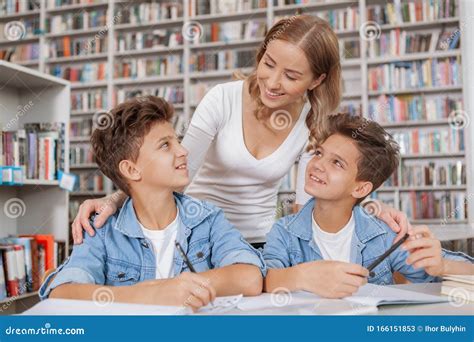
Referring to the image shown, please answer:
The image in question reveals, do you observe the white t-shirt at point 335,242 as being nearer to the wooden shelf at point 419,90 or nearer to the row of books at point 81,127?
the wooden shelf at point 419,90

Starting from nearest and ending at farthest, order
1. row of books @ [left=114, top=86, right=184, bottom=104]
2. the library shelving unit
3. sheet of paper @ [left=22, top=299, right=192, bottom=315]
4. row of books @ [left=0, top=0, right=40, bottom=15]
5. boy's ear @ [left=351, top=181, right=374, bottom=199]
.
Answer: sheet of paper @ [left=22, top=299, right=192, bottom=315], boy's ear @ [left=351, top=181, right=374, bottom=199], the library shelving unit, row of books @ [left=114, top=86, right=184, bottom=104], row of books @ [left=0, top=0, right=40, bottom=15]

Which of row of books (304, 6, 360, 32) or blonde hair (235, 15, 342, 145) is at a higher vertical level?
row of books (304, 6, 360, 32)

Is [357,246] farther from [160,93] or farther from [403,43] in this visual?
[160,93]

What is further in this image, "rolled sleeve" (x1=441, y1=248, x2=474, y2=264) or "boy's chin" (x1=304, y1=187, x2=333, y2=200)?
"boy's chin" (x1=304, y1=187, x2=333, y2=200)

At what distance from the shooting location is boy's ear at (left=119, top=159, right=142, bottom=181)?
1116 millimetres

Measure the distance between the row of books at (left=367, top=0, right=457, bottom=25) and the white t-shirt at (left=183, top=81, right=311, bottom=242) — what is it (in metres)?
2.45

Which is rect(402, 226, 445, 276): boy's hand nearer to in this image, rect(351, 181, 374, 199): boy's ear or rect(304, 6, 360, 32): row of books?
rect(351, 181, 374, 199): boy's ear

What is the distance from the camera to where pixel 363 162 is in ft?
3.98

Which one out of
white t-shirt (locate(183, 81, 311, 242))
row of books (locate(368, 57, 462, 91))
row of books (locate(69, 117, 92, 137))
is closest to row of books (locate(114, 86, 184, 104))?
row of books (locate(69, 117, 92, 137))

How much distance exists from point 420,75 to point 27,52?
3.18 m

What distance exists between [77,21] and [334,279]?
3969 mm

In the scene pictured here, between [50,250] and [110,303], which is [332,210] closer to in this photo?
[110,303]

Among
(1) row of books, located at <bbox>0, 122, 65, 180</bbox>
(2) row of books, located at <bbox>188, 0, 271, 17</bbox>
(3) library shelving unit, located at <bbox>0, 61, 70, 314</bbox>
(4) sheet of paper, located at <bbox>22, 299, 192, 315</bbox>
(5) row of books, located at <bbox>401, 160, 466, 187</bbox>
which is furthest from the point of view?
(2) row of books, located at <bbox>188, 0, 271, 17</bbox>

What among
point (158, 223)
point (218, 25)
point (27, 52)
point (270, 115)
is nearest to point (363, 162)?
point (270, 115)
